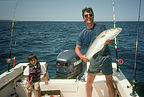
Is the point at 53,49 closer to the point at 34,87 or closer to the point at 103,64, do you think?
the point at 34,87

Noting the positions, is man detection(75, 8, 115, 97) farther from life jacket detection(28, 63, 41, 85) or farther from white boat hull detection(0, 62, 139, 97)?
life jacket detection(28, 63, 41, 85)

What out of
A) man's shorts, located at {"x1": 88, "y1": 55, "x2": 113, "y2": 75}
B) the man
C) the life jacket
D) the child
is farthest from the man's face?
the life jacket

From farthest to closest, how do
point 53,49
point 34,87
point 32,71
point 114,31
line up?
point 53,49
point 32,71
point 34,87
point 114,31

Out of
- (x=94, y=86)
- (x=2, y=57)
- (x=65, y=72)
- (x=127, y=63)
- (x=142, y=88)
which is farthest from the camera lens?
(x=2, y=57)

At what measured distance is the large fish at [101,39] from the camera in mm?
2197

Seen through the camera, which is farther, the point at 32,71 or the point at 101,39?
the point at 32,71

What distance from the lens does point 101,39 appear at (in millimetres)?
2285

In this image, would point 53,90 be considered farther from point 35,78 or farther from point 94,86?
point 94,86

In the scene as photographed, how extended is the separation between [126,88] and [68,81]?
1.31 meters

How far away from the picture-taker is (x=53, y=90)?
303 cm

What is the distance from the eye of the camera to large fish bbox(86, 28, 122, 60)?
2197 mm

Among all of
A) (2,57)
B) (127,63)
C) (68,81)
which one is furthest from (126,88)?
(2,57)

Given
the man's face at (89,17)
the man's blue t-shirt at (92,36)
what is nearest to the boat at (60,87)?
the man's blue t-shirt at (92,36)

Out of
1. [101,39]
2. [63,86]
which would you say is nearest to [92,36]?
[101,39]
